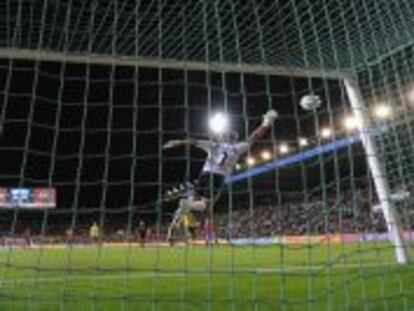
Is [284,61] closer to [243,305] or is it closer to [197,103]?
[243,305]

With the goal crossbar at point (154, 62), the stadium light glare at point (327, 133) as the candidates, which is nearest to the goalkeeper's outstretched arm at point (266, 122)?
the goal crossbar at point (154, 62)

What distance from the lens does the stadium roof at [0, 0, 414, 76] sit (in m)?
7.05

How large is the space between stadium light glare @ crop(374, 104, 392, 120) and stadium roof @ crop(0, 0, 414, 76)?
716 millimetres

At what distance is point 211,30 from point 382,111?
281 cm

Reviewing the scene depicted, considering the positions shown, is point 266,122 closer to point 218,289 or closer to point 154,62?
point 154,62

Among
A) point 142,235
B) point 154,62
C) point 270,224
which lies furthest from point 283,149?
point 154,62

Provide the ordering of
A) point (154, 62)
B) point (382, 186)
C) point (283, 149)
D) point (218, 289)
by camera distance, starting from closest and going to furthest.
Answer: point (218, 289) < point (154, 62) < point (382, 186) < point (283, 149)

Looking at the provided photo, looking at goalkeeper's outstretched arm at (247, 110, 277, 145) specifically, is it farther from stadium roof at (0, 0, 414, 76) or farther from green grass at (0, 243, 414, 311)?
green grass at (0, 243, 414, 311)

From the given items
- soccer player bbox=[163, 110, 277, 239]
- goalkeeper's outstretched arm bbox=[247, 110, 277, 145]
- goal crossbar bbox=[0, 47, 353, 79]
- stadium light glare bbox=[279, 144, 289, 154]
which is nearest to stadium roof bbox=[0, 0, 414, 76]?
goal crossbar bbox=[0, 47, 353, 79]

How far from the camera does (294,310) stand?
17.0ft

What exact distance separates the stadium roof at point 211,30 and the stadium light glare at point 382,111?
2.35 ft

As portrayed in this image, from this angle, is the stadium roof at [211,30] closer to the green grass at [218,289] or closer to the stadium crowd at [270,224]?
the green grass at [218,289]

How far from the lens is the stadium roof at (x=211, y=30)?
7.05m

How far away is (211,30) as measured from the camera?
25.5 feet
